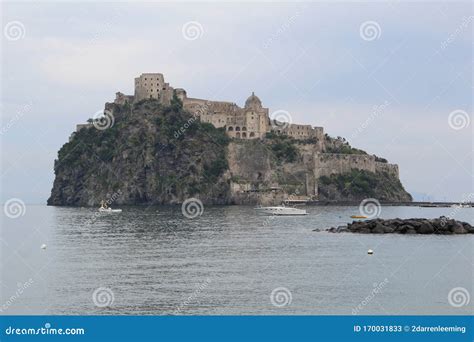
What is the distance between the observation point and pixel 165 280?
1608 inches

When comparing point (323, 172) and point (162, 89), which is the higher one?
point (162, 89)

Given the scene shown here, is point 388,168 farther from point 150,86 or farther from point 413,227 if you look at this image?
point 413,227

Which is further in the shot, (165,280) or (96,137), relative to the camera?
(96,137)

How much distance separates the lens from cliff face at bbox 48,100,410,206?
148875 millimetres

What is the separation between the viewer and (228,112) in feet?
532

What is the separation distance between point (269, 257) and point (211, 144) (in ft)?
329

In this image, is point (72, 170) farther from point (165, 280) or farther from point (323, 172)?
point (165, 280)

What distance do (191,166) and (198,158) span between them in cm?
224

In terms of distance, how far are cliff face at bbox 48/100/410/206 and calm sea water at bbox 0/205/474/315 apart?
75.8 meters

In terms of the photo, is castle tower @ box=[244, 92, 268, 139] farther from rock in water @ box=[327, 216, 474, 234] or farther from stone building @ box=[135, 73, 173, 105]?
rock in water @ box=[327, 216, 474, 234]

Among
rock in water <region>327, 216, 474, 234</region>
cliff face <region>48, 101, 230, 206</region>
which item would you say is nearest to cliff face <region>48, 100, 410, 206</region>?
cliff face <region>48, 101, 230, 206</region>

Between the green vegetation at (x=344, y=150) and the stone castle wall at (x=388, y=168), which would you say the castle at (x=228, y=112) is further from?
the stone castle wall at (x=388, y=168)

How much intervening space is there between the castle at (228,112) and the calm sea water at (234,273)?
284ft
